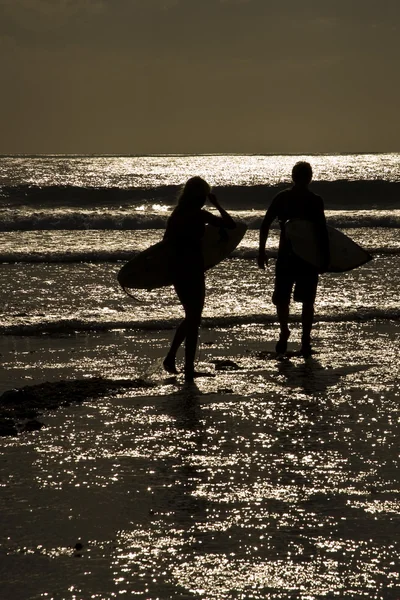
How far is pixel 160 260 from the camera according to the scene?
8.09m

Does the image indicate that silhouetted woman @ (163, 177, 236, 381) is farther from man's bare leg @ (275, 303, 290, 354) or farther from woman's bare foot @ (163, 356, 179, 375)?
man's bare leg @ (275, 303, 290, 354)

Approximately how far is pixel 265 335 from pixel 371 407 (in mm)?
3289

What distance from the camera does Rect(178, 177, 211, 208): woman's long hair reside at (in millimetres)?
7531

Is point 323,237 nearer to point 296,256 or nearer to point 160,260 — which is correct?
point 296,256

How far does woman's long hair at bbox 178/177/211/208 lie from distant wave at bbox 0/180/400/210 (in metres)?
30.5

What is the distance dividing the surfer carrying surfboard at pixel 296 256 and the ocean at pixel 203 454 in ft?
1.20

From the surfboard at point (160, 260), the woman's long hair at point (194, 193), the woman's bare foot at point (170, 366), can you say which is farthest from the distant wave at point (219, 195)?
the woman's long hair at point (194, 193)

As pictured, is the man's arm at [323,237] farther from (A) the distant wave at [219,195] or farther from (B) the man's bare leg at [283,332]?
(A) the distant wave at [219,195]

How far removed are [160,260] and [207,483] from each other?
11.0ft

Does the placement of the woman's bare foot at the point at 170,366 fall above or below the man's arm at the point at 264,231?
below

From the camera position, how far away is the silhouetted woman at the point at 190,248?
297 inches

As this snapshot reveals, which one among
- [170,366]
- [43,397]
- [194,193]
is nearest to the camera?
[43,397]

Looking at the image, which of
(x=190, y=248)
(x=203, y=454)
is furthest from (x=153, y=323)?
(x=203, y=454)

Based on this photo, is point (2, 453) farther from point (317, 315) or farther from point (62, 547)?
point (317, 315)
